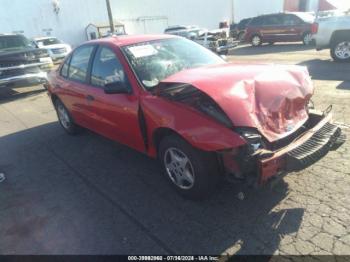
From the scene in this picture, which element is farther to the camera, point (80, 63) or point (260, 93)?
point (80, 63)

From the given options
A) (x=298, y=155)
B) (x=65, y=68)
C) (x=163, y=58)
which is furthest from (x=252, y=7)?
(x=298, y=155)

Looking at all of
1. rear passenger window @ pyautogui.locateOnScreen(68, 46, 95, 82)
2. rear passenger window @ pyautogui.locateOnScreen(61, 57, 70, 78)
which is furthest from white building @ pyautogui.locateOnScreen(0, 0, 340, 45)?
rear passenger window @ pyautogui.locateOnScreen(68, 46, 95, 82)

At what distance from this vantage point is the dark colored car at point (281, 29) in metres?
17.1

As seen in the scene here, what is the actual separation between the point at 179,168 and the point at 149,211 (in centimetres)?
55

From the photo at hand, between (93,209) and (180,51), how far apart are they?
2.32 meters

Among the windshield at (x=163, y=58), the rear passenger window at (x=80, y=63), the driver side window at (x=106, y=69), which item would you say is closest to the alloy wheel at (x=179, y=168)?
the windshield at (x=163, y=58)

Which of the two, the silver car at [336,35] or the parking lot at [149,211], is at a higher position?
the silver car at [336,35]

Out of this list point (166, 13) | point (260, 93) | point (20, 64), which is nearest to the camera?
point (260, 93)

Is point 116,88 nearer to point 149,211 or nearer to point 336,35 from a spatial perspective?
point 149,211

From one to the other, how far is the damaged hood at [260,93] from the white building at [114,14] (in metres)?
27.7

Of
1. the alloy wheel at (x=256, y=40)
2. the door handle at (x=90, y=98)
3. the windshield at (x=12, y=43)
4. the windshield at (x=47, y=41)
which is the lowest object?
the alloy wheel at (x=256, y=40)

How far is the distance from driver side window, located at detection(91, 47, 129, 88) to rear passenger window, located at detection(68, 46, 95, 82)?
278 millimetres

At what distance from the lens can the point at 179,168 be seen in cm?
329

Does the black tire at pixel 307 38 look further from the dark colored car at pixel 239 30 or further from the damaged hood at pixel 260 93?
the damaged hood at pixel 260 93
